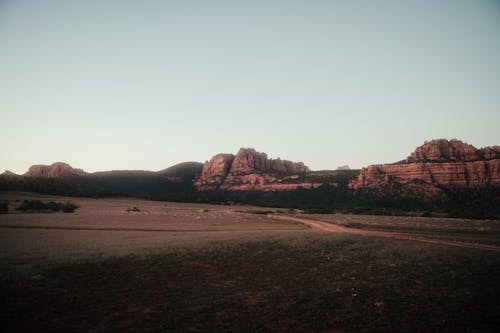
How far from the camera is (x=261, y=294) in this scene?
A: 1442cm

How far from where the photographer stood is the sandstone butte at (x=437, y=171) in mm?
93875

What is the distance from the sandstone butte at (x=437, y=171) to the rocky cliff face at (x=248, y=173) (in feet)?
109

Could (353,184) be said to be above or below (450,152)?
below

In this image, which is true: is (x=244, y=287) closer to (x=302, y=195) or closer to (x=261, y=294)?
(x=261, y=294)

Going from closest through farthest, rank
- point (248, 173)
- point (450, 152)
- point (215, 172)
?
point (450, 152) < point (248, 173) < point (215, 172)

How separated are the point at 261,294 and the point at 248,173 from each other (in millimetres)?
151980

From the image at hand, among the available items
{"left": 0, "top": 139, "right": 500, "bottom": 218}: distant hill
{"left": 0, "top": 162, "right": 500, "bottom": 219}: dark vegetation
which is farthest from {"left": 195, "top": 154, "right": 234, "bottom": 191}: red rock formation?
{"left": 0, "top": 162, "right": 500, "bottom": 219}: dark vegetation

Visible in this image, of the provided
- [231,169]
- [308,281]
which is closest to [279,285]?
[308,281]

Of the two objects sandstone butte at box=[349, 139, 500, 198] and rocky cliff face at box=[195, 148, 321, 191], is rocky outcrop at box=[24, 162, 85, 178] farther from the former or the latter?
sandstone butte at box=[349, 139, 500, 198]

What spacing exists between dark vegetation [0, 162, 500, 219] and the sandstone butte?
4679 millimetres

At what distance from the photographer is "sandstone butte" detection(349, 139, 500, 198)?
93.9 metres

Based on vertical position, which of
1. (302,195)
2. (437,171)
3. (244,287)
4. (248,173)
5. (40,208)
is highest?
(248,173)

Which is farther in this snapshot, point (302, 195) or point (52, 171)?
point (52, 171)

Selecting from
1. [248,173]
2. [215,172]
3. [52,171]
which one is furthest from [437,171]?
[52,171]
